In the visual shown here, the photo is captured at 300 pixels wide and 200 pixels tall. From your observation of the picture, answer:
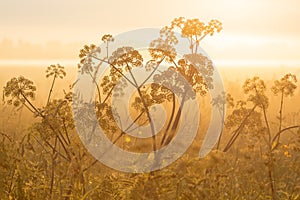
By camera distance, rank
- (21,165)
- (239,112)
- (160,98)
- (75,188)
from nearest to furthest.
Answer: (75,188) < (160,98) < (21,165) < (239,112)

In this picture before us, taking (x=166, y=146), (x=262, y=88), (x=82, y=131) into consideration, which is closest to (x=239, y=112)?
(x=262, y=88)

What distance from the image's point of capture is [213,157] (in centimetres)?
388

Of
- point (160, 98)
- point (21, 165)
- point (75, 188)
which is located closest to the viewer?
point (75, 188)

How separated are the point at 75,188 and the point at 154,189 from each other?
1.19 metres

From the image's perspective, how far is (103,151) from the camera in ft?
17.3

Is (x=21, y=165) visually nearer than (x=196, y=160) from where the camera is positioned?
No

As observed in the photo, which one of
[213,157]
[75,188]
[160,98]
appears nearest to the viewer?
[213,157]

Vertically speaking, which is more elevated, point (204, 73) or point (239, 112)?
point (204, 73)

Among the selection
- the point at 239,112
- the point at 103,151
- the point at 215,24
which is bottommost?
the point at 103,151

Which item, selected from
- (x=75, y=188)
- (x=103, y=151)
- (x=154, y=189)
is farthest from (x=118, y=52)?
(x=154, y=189)

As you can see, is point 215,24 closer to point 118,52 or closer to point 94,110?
point 118,52

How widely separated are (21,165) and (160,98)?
5.97 ft

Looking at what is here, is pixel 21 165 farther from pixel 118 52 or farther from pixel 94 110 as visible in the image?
pixel 118 52

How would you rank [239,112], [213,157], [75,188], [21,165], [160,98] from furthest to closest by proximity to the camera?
[239,112], [21,165], [160,98], [75,188], [213,157]
